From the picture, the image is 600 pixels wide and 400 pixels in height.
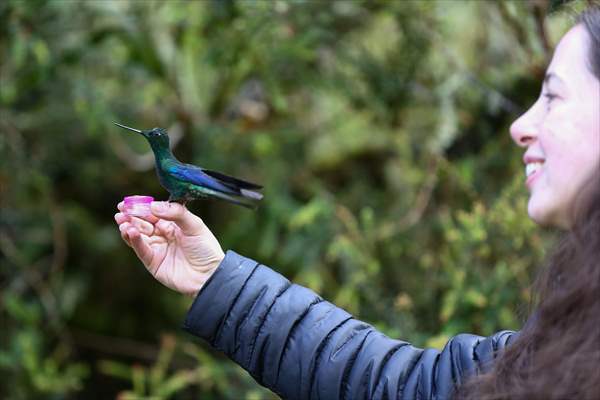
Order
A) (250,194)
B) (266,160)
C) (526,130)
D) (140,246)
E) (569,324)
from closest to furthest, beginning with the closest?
(569,324), (526,130), (250,194), (140,246), (266,160)

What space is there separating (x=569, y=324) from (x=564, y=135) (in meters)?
0.29

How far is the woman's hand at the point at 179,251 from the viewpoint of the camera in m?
1.48

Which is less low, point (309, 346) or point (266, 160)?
point (266, 160)

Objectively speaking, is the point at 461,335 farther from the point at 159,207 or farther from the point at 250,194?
the point at 159,207

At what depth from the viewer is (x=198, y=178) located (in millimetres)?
1389

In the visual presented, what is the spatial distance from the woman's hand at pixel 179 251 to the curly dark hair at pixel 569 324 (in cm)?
61

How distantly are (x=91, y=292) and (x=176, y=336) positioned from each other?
27.2 inches

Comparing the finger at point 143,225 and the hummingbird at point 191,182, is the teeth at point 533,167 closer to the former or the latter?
the hummingbird at point 191,182

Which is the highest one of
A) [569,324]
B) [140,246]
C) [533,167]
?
[533,167]

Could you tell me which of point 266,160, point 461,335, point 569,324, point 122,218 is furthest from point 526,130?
point 266,160

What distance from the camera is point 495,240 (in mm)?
2684

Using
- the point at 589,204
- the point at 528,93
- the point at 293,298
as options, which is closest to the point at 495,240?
the point at 528,93

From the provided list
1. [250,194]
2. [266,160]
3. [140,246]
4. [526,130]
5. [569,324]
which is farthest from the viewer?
[266,160]

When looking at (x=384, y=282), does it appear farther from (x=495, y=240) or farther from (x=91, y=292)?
(x=91, y=292)
